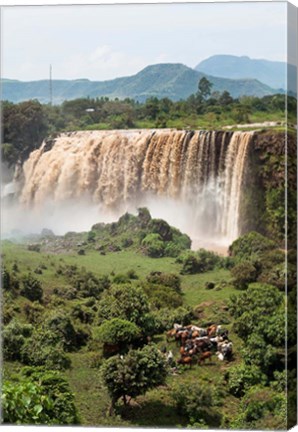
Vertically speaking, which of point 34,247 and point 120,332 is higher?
point 34,247

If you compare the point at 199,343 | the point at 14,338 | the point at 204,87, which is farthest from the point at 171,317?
the point at 204,87

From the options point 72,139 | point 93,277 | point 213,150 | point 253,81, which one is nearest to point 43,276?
point 93,277

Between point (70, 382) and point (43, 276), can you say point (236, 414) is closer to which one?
point (70, 382)

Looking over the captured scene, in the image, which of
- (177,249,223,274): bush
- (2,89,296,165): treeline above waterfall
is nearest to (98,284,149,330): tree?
(177,249,223,274): bush

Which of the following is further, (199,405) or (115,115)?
(115,115)

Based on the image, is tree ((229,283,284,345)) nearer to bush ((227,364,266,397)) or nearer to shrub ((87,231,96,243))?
bush ((227,364,266,397))

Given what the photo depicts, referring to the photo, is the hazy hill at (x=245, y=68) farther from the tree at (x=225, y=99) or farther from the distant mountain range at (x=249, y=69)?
the tree at (x=225, y=99)

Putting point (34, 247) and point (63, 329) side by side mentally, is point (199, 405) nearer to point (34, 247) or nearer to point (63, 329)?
point (63, 329)
